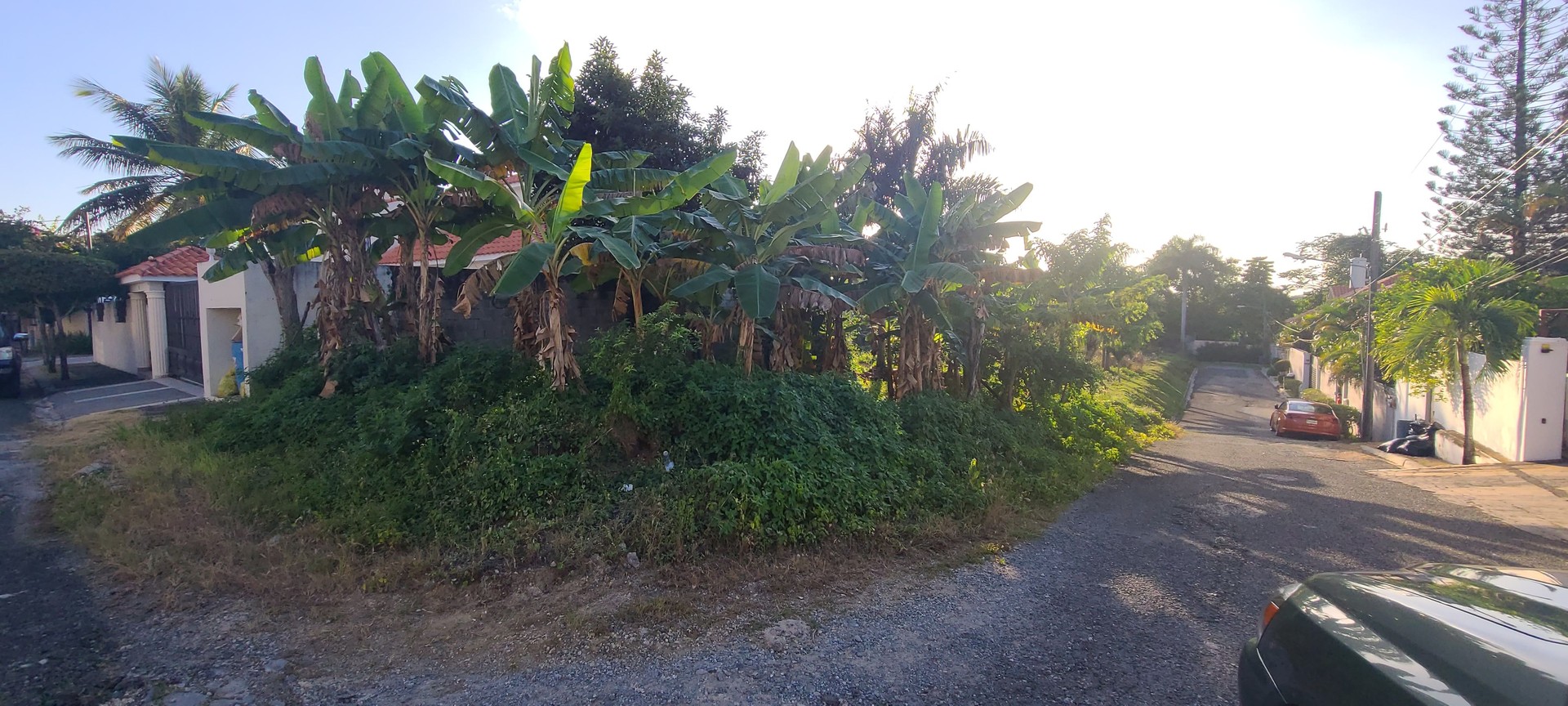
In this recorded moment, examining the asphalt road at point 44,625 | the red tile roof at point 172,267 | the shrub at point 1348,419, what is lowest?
the shrub at point 1348,419

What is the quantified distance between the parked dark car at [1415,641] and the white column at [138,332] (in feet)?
81.6

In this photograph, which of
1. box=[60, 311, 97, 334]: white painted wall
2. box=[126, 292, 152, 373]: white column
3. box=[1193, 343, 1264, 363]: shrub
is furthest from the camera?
box=[1193, 343, 1264, 363]: shrub

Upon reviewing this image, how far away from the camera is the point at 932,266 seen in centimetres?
970

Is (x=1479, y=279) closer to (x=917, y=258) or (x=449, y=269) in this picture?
(x=917, y=258)

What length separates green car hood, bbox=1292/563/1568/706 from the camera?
91.6 inches

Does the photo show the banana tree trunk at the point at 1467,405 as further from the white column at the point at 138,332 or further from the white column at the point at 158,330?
the white column at the point at 138,332

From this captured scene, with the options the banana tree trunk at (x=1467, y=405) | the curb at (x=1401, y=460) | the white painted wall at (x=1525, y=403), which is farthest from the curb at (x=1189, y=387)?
the banana tree trunk at (x=1467, y=405)

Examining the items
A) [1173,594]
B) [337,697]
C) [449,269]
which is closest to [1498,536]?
[1173,594]

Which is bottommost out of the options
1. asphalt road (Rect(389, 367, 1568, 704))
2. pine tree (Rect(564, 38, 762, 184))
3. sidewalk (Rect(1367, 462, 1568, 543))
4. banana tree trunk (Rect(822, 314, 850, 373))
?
sidewalk (Rect(1367, 462, 1568, 543))

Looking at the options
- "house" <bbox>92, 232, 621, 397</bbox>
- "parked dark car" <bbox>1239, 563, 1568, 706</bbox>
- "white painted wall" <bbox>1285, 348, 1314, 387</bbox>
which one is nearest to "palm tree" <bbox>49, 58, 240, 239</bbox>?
"house" <bbox>92, 232, 621, 397</bbox>

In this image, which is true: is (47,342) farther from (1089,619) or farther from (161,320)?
(1089,619)

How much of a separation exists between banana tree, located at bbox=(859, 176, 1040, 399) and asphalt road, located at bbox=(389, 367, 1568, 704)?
9.81 feet

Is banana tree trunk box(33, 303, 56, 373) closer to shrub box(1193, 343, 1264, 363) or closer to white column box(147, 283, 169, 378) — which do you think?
white column box(147, 283, 169, 378)

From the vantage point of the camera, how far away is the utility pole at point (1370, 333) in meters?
19.6
